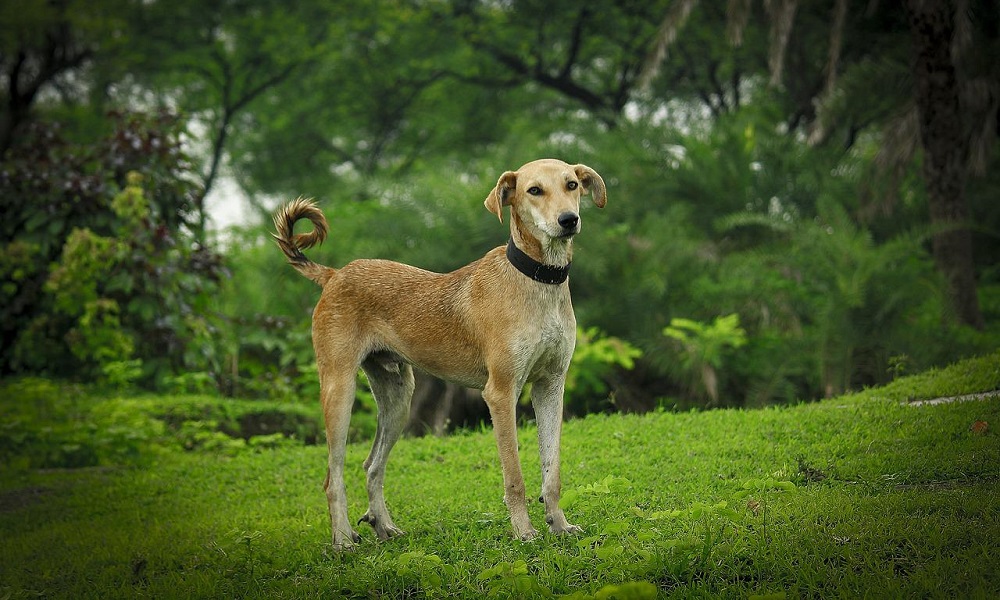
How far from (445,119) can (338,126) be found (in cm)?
315

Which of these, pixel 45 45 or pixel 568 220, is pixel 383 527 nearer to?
pixel 568 220

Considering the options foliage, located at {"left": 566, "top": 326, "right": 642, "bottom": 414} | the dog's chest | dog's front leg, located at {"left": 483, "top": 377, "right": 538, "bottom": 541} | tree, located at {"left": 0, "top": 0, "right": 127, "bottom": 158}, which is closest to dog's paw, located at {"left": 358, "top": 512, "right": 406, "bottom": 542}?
dog's front leg, located at {"left": 483, "top": 377, "right": 538, "bottom": 541}

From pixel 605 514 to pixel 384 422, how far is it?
1.60 m

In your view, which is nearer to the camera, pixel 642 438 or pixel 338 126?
pixel 642 438

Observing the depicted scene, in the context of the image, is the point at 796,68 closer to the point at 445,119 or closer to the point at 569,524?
the point at 445,119

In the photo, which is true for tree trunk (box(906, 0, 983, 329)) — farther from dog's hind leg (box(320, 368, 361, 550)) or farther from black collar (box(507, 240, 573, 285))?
dog's hind leg (box(320, 368, 361, 550))

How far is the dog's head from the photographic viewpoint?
16.5 ft

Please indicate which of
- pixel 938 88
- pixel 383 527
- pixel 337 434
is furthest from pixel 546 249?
pixel 938 88

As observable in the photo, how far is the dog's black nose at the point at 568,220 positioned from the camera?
496cm

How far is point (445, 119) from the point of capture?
83.7 feet

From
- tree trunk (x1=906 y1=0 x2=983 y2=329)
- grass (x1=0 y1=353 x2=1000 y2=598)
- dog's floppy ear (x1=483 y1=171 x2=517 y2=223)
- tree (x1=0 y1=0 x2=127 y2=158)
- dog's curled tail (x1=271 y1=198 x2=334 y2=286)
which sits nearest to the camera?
grass (x1=0 y1=353 x2=1000 y2=598)

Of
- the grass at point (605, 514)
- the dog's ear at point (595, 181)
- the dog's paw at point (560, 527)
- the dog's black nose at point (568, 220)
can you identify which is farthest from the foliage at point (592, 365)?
the dog's black nose at point (568, 220)

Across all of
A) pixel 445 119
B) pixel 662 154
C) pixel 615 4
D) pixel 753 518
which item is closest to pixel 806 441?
pixel 753 518

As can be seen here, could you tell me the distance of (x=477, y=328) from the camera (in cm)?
557
